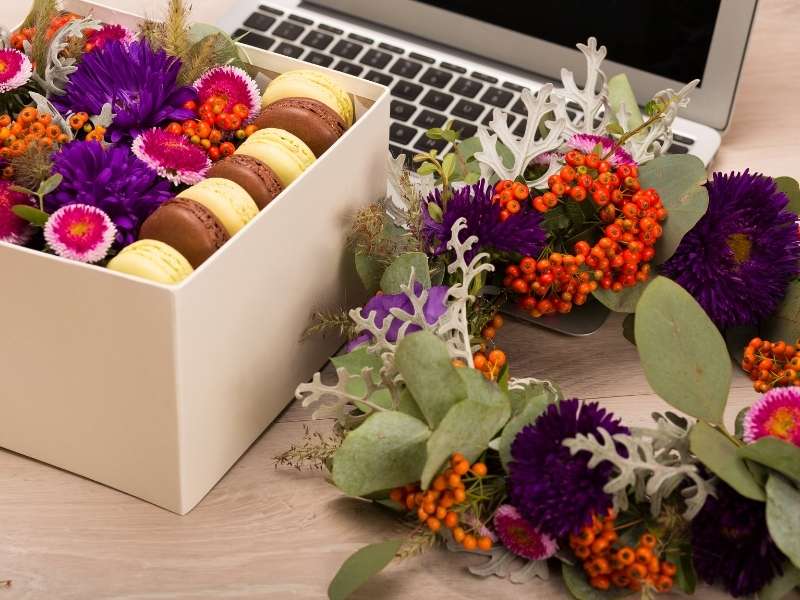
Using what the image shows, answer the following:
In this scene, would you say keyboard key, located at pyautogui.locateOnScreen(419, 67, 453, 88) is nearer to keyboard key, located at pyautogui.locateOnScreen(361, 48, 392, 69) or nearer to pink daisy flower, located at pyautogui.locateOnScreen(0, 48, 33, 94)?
keyboard key, located at pyautogui.locateOnScreen(361, 48, 392, 69)

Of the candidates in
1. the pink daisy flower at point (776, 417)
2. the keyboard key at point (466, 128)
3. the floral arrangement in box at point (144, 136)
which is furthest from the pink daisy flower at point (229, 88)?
the pink daisy flower at point (776, 417)

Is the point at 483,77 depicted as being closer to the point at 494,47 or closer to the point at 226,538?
the point at 494,47

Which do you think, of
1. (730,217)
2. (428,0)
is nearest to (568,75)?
(730,217)

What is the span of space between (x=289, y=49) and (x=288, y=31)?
0.02m

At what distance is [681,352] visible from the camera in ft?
1.80

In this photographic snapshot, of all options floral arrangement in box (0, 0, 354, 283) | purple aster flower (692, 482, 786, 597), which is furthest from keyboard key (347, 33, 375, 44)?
purple aster flower (692, 482, 786, 597)

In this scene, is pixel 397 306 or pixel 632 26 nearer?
pixel 397 306

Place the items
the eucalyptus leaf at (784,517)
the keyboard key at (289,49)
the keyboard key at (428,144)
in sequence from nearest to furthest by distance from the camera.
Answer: the eucalyptus leaf at (784,517)
the keyboard key at (428,144)
the keyboard key at (289,49)

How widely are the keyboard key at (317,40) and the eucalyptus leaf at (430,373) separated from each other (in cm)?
47

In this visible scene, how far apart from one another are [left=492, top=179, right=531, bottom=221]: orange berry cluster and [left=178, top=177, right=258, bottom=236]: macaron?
137mm

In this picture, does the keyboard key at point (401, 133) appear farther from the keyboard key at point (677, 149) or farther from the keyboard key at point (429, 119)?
the keyboard key at point (677, 149)

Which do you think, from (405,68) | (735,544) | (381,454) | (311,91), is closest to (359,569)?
(381,454)

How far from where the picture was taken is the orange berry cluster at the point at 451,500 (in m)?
0.54

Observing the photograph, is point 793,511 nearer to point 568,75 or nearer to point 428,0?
point 568,75
